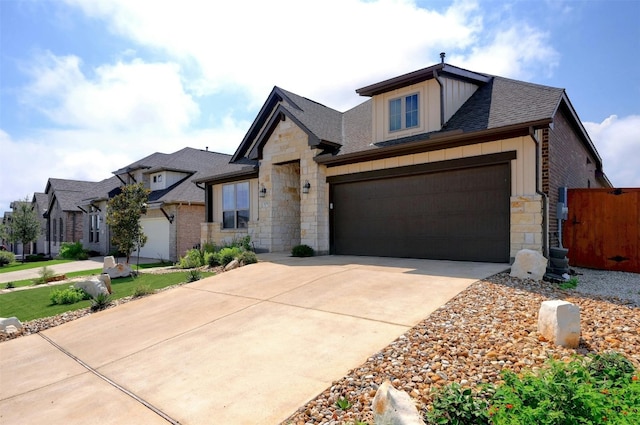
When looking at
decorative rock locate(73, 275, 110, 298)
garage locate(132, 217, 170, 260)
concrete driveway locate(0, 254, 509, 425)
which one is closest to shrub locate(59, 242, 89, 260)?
garage locate(132, 217, 170, 260)

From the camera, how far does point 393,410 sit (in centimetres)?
275

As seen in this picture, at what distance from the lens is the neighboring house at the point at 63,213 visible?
95.3ft

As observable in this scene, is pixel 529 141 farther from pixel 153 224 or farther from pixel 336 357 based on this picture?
pixel 153 224

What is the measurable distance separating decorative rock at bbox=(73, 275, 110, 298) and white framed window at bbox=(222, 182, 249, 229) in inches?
258

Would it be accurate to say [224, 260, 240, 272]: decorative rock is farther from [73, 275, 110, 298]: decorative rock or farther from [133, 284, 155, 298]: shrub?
[73, 275, 110, 298]: decorative rock

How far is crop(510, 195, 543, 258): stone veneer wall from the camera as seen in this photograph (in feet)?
27.0

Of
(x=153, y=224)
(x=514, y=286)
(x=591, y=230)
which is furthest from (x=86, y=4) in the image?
(x=153, y=224)

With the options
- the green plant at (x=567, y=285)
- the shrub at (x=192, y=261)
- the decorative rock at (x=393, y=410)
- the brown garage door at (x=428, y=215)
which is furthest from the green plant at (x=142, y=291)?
the green plant at (x=567, y=285)

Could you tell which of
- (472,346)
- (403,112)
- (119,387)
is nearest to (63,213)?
(403,112)

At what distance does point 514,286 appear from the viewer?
21.7ft

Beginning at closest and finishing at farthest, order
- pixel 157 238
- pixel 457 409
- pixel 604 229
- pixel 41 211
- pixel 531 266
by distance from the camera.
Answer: pixel 457 409, pixel 531 266, pixel 604 229, pixel 157 238, pixel 41 211

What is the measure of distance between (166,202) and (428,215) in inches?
572

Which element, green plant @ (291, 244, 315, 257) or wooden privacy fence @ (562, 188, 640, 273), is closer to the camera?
wooden privacy fence @ (562, 188, 640, 273)

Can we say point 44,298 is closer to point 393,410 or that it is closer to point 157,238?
point 393,410
